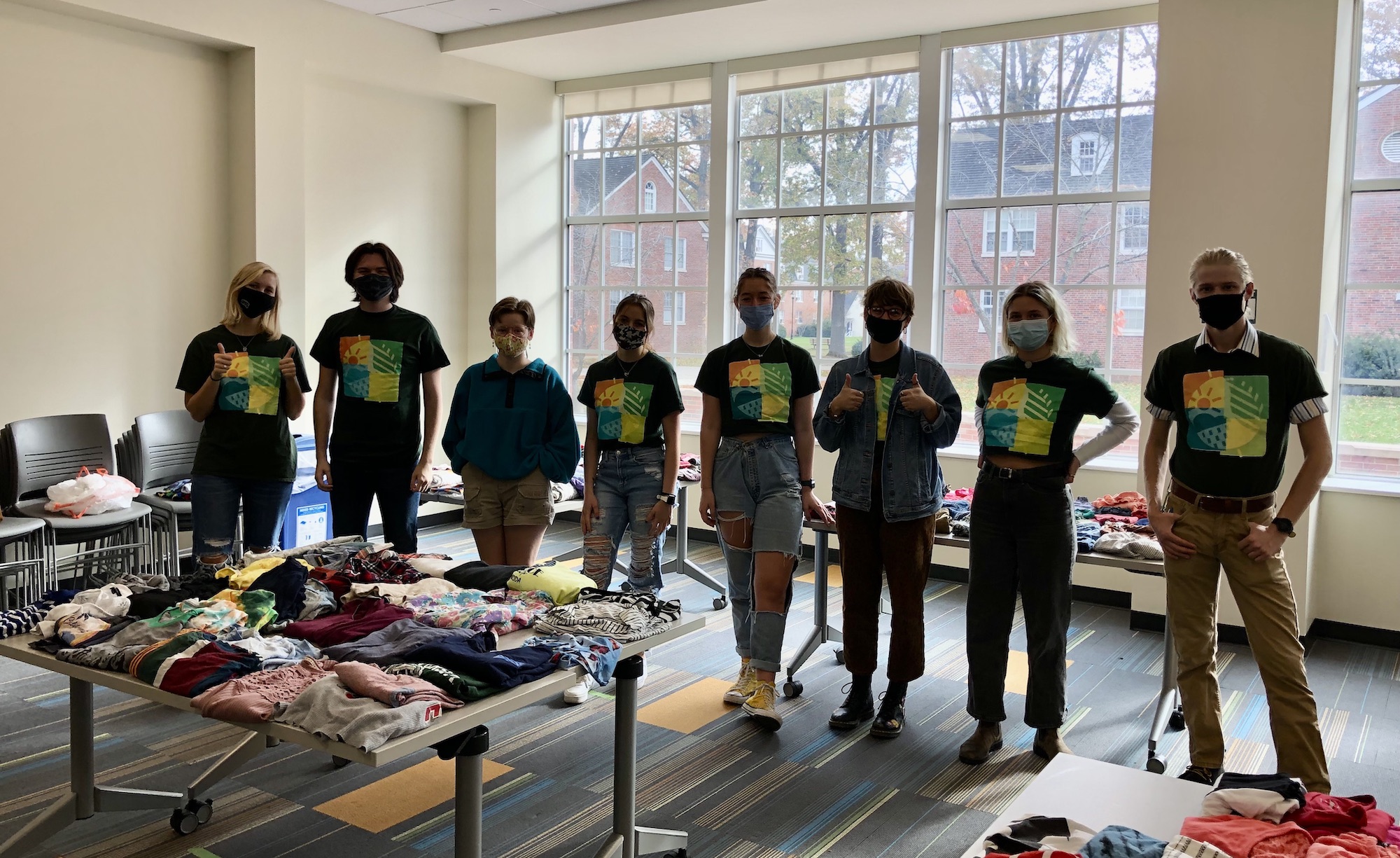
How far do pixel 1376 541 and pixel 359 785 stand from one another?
4.71 m

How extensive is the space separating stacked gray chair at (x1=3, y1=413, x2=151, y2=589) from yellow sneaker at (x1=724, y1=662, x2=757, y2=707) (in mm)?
3124

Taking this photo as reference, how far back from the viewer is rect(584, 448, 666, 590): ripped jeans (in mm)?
4102

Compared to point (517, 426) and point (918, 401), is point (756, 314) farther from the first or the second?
point (517, 426)

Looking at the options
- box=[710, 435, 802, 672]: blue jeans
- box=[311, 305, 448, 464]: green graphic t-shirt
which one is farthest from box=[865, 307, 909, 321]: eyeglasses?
box=[311, 305, 448, 464]: green graphic t-shirt

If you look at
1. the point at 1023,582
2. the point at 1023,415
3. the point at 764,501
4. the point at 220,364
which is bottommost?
the point at 1023,582

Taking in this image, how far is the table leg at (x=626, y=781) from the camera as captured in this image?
2.72 meters

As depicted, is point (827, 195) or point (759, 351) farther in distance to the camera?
point (827, 195)

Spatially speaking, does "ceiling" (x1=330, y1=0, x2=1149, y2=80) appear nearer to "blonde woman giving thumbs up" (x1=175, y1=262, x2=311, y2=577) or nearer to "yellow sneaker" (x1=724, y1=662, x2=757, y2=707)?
"blonde woman giving thumbs up" (x1=175, y1=262, x2=311, y2=577)

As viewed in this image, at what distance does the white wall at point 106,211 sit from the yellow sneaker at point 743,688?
4004 millimetres

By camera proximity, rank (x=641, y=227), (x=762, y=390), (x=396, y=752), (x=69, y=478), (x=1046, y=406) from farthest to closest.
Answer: (x=641, y=227) → (x=69, y=478) → (x=762, y=390) → (x=1046, y=406) → (x=396, y=752)

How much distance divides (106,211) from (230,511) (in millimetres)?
2819

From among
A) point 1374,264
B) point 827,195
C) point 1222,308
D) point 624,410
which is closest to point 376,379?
point 624,410

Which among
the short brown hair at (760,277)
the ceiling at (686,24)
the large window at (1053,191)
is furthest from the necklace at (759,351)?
the ceiling at (686,24)

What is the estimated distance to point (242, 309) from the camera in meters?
4.00
